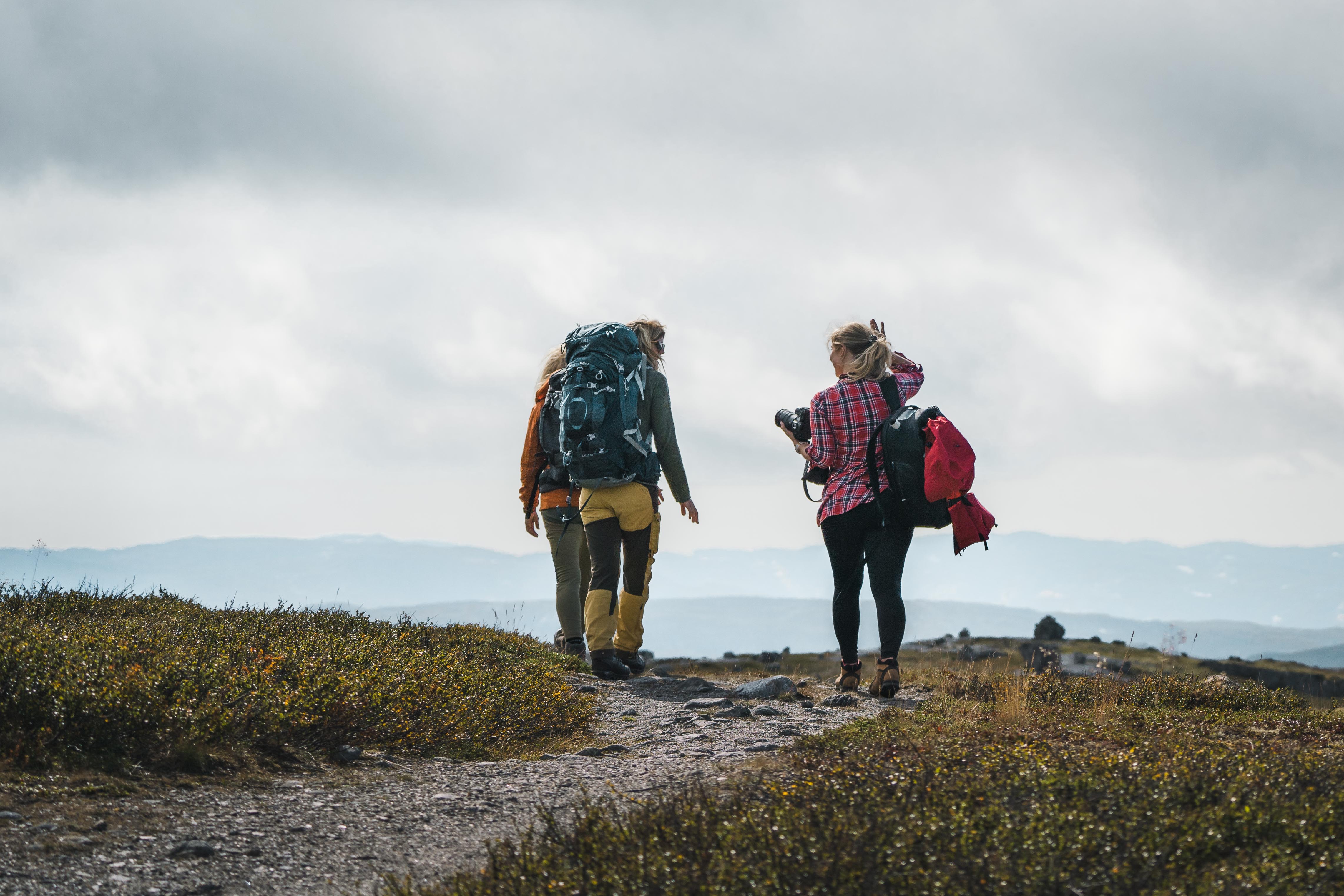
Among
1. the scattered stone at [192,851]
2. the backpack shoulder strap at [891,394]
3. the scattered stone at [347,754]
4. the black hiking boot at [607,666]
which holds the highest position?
the backpack shoulder strap at [891,394]

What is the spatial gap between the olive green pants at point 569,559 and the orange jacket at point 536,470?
0.31 feet

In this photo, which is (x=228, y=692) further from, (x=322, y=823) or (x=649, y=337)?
(x=649, y=337)

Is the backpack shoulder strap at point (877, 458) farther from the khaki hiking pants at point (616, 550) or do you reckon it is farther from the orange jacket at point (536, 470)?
the orange jacket at point (536, 470)

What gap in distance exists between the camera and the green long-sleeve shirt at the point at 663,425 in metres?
9.19

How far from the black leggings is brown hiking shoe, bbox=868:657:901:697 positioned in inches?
2.9

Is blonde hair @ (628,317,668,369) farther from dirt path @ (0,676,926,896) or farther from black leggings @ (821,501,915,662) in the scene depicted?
dirt path @ (0,676,926,896)

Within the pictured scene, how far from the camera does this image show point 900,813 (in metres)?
3.50

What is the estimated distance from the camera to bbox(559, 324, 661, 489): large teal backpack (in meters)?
8.76

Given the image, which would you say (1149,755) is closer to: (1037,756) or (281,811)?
(1037,756)

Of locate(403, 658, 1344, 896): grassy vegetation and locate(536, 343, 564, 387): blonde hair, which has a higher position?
locate(536, 343, 564, 387): blonde hair

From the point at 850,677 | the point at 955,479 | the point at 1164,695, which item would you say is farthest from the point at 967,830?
the point at 1164,695

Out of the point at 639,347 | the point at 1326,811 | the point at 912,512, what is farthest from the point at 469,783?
the point at 639,347

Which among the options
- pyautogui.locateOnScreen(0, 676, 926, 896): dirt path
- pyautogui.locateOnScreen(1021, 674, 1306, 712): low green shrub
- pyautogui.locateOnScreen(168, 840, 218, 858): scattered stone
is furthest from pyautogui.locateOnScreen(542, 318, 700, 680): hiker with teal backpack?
pyautogui.locateOnScreen(168, 840, 218, 858): scattered stone

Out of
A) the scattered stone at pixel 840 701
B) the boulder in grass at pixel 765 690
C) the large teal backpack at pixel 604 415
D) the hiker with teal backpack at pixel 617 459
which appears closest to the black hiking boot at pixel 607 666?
the hiker with teal backpack at pixel 617 459
